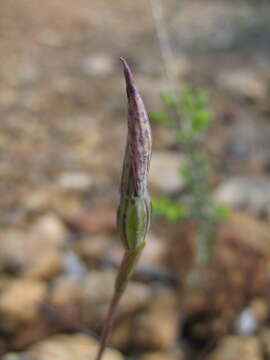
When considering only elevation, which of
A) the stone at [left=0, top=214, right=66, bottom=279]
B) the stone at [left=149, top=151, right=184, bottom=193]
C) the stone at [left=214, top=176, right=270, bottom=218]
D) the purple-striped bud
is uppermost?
the stone at [left=149, top=151, right=184, bottom=193]

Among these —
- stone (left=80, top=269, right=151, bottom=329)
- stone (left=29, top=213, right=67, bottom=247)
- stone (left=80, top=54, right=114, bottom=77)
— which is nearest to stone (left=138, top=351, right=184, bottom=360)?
stone (left=80, top=269, right=151, bottom=329)

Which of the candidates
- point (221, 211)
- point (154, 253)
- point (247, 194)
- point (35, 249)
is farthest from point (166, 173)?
point (35, 249)

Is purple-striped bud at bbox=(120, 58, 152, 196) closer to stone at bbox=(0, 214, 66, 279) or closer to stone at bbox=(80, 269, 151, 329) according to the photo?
stone at bbox=(80, 269, 151, 329)

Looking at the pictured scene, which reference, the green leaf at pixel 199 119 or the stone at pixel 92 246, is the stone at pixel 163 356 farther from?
the green leaf at pixel 199 119

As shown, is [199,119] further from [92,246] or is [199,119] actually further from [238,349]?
[238,349]

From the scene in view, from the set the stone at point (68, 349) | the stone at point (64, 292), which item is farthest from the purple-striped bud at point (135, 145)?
the stone at point (64, 292)
